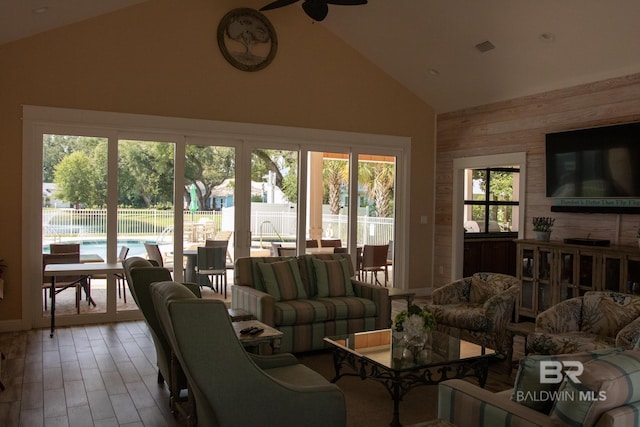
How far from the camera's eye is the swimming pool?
629 cm

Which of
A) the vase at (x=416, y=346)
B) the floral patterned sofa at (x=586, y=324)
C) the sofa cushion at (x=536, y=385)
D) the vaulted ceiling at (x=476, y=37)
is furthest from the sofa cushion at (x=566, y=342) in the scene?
the vaulted ceiling at (x=476, y=37)

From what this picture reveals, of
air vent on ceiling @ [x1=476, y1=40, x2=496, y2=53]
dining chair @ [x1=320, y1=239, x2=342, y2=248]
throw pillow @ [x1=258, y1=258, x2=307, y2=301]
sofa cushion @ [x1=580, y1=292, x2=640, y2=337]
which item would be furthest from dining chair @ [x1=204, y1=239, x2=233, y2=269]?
sofa cushion @ [x1=580, y1=292, x2=640, y2=337]

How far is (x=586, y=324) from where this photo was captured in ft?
14.6

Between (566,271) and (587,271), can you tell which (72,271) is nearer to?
(566,271)

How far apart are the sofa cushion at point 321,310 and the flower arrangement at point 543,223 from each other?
2354 mm

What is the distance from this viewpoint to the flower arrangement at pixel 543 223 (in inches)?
250

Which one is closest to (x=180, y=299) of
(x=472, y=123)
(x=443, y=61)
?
(x=443, y=61)

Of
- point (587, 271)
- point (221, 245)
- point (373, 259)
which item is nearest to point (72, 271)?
point (221, 245)

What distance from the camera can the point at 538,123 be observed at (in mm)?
6801

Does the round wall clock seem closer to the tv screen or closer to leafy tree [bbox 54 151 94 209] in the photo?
leafy tree [bbox 54 151 94 209]

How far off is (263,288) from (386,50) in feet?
12.8

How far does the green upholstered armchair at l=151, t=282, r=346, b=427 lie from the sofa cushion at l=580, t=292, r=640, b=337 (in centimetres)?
256

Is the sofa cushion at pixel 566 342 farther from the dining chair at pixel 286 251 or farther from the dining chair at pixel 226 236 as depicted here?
the dining chair at pixel 226 236

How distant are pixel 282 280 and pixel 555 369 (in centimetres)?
343
